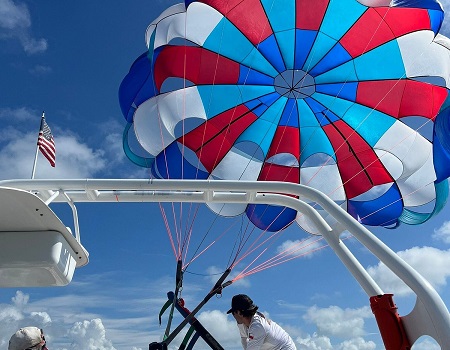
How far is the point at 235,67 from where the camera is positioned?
688 cm

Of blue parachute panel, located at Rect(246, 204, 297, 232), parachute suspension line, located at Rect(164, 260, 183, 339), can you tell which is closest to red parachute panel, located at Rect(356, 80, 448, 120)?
blue parachute panel, located at Rect(246, 204, 297, 232)

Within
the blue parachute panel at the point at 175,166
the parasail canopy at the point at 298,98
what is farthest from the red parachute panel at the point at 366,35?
the blue parachute panel at the point at 175,166

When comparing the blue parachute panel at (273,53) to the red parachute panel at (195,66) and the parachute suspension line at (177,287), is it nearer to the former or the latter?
the red parachute panel at (195,66)

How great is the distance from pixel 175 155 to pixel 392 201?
10.1ft

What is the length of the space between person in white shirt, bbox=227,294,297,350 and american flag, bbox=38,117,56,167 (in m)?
2.67

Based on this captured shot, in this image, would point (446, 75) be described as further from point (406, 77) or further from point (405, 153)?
point (405, 153)

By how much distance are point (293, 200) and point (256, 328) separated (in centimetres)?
98

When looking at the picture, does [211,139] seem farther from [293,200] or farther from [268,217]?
[293,200]

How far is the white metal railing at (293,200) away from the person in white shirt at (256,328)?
800 millimetres

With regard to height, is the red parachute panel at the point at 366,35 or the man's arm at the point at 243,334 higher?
the red parachute panel at the point at 366,35

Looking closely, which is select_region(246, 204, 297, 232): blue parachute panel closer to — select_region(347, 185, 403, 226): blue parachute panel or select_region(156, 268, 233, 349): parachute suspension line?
select_region(347, 185, 403, 226): blue parachute panel

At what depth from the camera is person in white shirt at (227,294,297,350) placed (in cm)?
369

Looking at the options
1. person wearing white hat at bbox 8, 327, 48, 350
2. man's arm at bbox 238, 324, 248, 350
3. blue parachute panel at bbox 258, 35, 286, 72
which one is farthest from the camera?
blue parachute panel at bbox 258, 35, 286, 72

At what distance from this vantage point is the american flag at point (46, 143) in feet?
16.9
